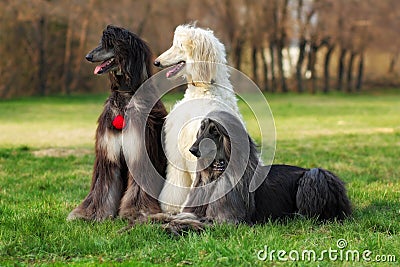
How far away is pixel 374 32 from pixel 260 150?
35.3m

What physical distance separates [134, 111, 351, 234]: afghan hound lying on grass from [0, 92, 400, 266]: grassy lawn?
0.54ft

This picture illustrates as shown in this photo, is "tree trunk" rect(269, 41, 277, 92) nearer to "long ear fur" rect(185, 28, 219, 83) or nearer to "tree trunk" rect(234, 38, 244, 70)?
"tree trunk" rect(234, 38, 244, 70)

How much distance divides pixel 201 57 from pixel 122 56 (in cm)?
73

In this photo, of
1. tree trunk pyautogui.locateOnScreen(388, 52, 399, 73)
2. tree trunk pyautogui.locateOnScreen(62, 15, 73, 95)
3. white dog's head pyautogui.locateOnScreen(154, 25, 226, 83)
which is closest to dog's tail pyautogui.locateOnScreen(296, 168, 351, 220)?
white dog's head pyautogui.locateOnScreen(154, 25, 226, 83)

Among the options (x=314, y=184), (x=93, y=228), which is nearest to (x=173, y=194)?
(x=93, y=228)

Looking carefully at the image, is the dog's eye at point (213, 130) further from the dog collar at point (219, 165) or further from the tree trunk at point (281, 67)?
the tree trunk at point (281, 67)

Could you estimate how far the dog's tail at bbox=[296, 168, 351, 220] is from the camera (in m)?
5.46

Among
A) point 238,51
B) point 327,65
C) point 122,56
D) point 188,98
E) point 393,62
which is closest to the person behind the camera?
point 122,56

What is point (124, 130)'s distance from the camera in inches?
217

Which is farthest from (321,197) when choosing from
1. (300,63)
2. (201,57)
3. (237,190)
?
(300,63)

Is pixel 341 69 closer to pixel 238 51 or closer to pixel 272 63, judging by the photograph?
pixel 272 63

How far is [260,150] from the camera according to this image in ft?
18.1

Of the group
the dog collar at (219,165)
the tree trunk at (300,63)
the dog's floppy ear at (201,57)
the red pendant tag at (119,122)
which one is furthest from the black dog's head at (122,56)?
the tree trunk at (300,63)

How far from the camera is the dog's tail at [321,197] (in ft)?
17.9
